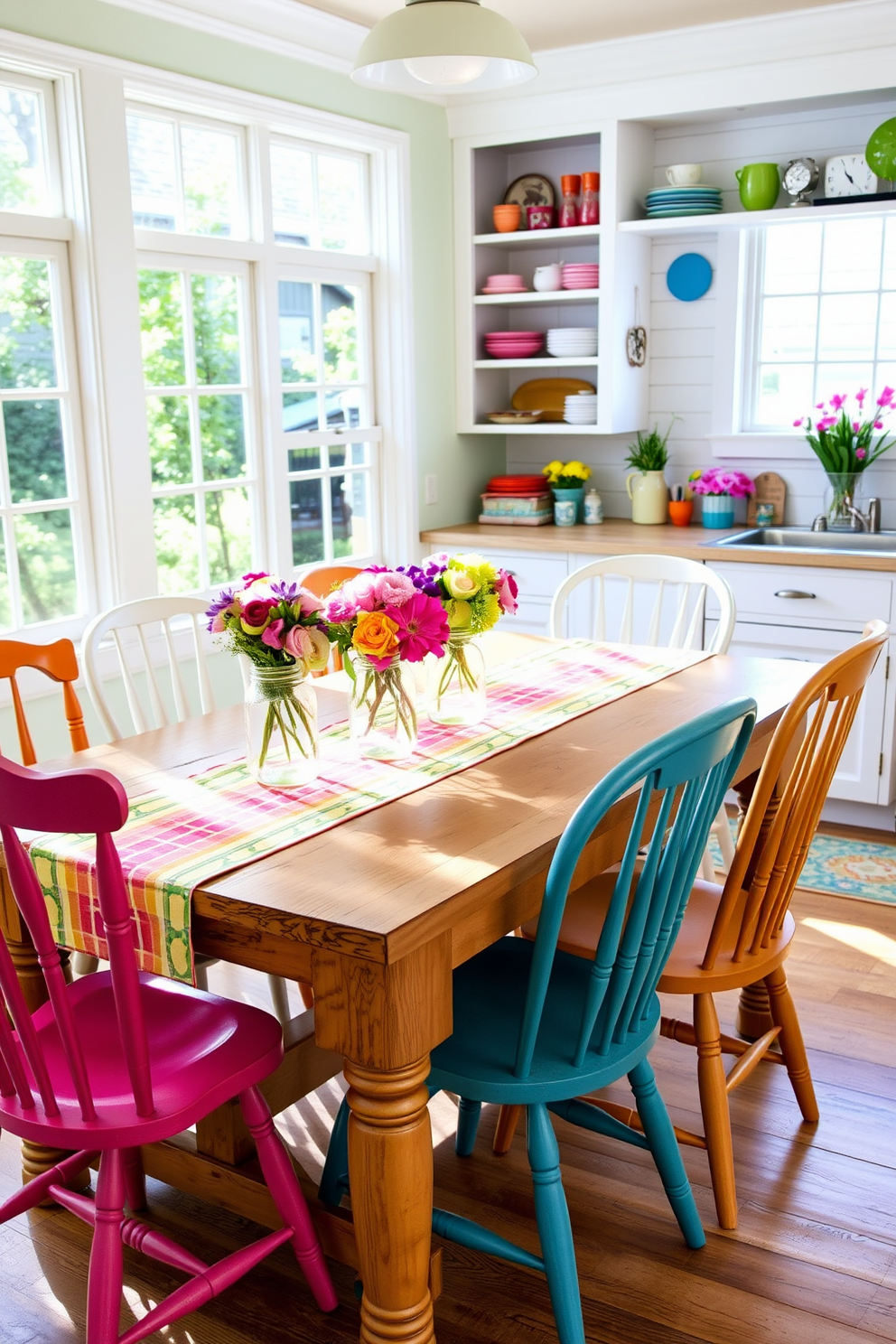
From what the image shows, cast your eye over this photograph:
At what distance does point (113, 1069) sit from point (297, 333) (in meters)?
2.93

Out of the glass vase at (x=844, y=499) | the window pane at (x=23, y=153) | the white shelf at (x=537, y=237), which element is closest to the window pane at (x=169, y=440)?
the window pane at (x=23, y=153)

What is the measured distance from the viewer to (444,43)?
204cm

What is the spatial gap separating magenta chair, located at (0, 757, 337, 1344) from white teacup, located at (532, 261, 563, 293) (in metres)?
3.33

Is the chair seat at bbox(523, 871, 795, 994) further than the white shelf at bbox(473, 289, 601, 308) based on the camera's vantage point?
No

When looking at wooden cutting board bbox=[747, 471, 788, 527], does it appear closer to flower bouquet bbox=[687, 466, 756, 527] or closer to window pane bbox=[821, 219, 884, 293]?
flower bouquet bbox=[687, 466, 756, 527]

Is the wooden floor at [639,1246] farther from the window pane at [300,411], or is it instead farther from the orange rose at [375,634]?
the window pane at [300,411]

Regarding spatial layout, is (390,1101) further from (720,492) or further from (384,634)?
(720,492)

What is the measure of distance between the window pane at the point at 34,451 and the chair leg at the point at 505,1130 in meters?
1.96

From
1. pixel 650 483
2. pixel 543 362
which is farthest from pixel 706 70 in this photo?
pixel 650 483

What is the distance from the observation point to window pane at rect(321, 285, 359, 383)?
4.24 metres

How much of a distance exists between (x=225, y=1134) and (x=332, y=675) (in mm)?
1088

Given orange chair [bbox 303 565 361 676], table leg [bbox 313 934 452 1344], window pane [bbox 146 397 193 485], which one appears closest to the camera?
table leg [bbox 313 934 452 1344]

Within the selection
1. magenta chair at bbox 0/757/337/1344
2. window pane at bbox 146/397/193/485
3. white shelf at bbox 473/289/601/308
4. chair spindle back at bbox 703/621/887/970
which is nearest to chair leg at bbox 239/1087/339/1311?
magenta chair at bbox 0/757/337/1344

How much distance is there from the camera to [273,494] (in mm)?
4016
